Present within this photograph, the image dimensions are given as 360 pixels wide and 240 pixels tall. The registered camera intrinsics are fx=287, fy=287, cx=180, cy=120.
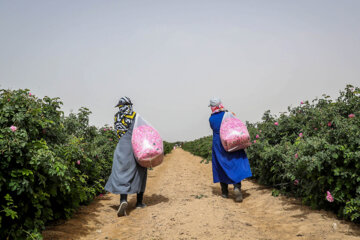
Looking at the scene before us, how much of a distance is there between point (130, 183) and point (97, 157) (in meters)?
1.86

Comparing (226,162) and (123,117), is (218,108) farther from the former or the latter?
(123,117)

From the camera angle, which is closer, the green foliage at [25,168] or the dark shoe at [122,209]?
A: the green foliage at [25,168]

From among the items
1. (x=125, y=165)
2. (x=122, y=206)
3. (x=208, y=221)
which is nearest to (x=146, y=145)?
(x=125, y=165)

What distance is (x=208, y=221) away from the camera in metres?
4.49

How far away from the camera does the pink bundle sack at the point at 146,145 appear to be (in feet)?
17.5

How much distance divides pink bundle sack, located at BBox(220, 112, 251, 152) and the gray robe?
6.30ft

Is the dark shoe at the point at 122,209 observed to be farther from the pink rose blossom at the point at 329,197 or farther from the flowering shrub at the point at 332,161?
the pink rose blossom at the point at 329,197

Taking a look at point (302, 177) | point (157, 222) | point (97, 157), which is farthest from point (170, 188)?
point (302, 177)

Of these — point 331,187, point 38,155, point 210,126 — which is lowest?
point 331,187

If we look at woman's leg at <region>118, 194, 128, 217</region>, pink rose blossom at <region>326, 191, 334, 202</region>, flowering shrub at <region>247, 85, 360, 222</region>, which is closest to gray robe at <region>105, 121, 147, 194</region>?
woman's leg at <region>118, 194, 128, 217</region>

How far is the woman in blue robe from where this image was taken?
6.17 metres

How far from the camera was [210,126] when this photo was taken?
6.73 m

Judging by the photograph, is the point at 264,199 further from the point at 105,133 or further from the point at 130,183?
the point at 105,133

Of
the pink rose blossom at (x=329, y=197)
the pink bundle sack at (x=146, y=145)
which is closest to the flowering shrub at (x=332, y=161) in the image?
the pink rose blossom at (x=329, y=197)
